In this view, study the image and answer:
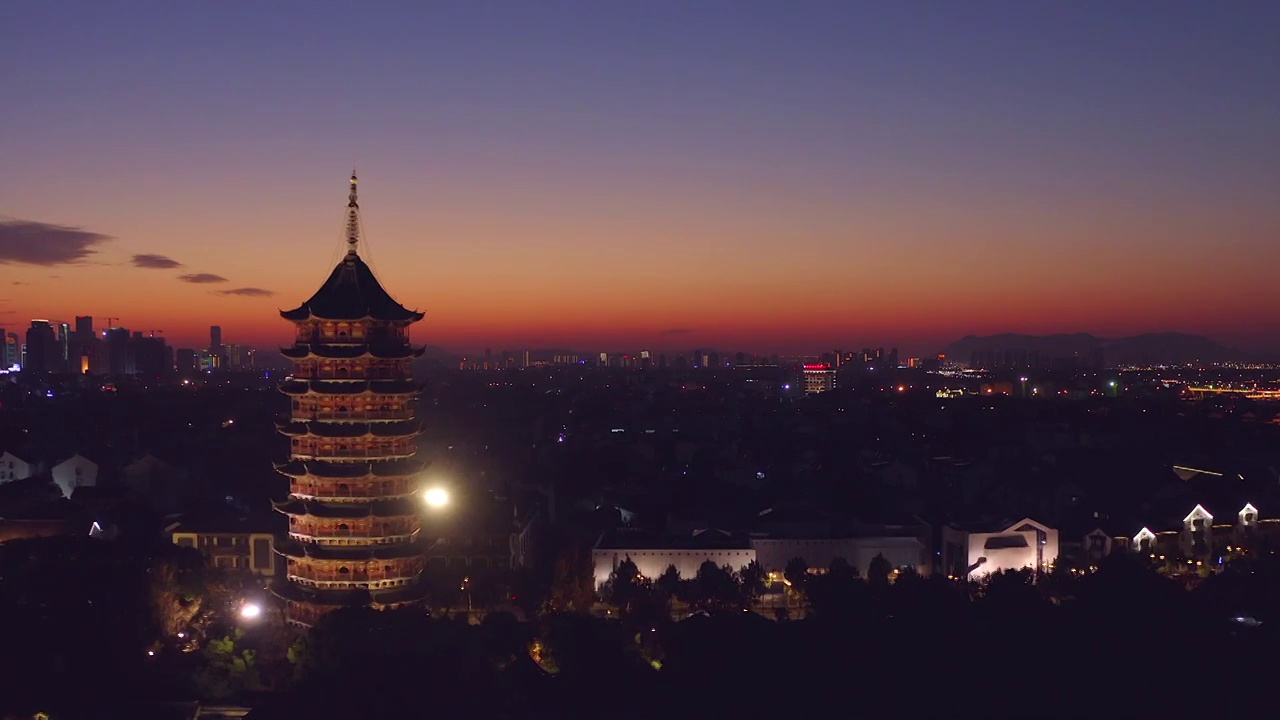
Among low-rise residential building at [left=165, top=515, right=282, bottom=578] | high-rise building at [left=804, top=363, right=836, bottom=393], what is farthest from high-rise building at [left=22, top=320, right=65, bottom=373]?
low-rise residential building at [left=165, top=515, right=282, bottom=578]

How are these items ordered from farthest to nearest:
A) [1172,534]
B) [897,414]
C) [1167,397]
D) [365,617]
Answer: [1167,397] → [897,414] → [1172,534] → [365,617]

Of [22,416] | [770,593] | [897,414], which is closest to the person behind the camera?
[770,593]

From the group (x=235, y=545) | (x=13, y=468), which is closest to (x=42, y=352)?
(x=13, y=468)

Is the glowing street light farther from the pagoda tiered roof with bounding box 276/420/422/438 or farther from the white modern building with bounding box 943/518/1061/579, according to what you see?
the white modern building with bounding box 943/518/1061/579

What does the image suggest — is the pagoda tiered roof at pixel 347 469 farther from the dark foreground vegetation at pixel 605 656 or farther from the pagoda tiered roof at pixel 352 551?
the dark foreground vegetation at pixel 605 656

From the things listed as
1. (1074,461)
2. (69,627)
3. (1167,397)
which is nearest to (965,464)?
(1074,461)

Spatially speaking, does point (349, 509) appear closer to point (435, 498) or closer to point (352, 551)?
point (352, 551)

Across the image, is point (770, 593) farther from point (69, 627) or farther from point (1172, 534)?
point (69, 627)
